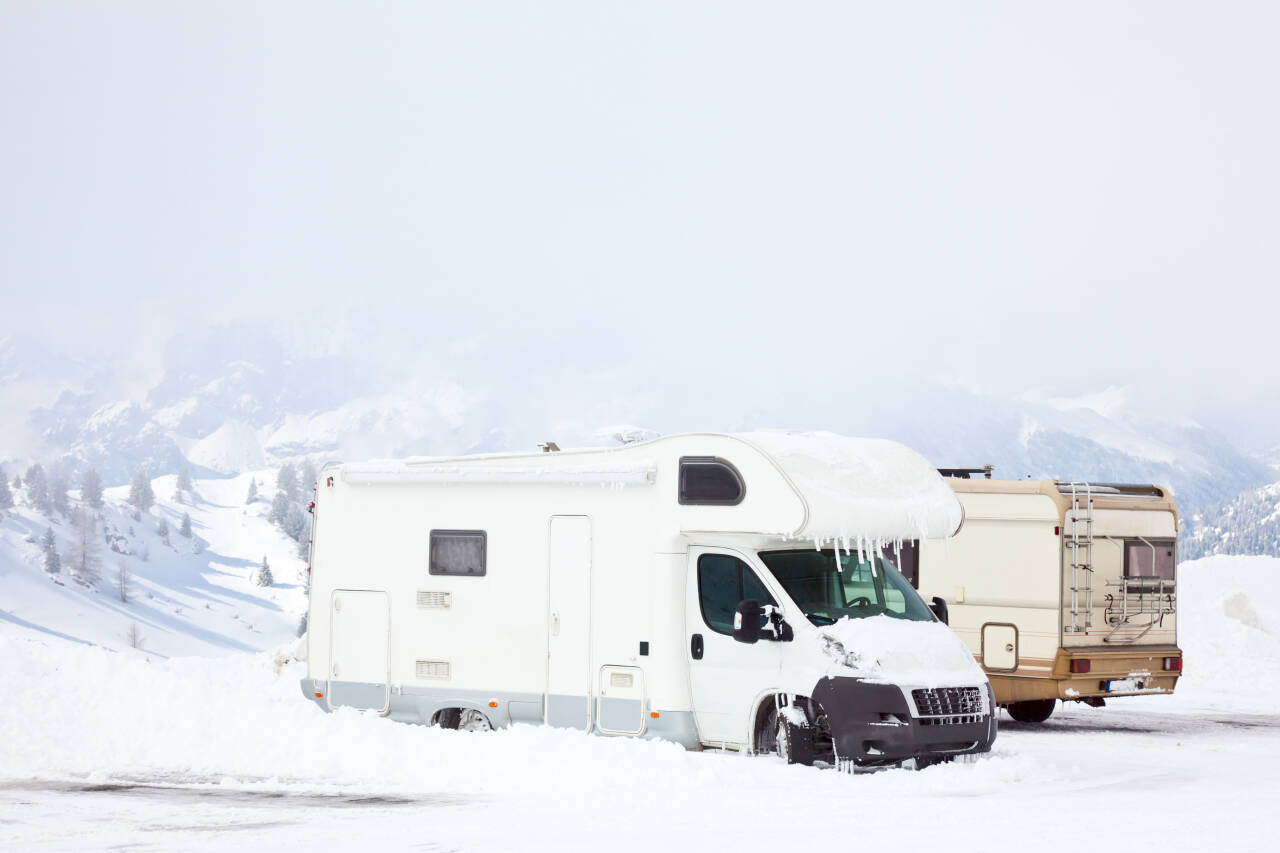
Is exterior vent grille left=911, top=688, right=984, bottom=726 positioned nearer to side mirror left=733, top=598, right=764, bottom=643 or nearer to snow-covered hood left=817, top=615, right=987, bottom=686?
snow-covered hood left=817, top=615, right=987, bottom=686

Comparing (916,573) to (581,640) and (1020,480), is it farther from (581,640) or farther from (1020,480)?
(581,640)

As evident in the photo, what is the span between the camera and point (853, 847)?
933cm

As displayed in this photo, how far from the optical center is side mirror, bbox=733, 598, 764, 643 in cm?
1235

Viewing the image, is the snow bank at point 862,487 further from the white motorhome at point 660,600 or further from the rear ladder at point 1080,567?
the rear ladder at point 1080,567

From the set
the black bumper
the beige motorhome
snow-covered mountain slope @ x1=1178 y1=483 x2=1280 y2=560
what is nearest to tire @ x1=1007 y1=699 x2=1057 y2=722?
the beige motorhome

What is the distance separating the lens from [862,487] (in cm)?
1291

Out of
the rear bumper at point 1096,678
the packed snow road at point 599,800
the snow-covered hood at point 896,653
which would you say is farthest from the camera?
the rear bumper at point 1096,678

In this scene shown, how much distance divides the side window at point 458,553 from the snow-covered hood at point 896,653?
139 inches

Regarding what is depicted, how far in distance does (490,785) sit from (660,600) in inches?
87.9

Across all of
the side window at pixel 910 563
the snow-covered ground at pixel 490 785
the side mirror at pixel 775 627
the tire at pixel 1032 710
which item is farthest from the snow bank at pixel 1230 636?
the side mirror at pixel 775 627

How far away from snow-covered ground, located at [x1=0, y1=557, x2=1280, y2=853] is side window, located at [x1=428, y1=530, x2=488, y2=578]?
1.53 m

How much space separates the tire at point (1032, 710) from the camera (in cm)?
1781

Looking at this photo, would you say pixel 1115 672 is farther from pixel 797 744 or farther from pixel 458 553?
pixel 458 553

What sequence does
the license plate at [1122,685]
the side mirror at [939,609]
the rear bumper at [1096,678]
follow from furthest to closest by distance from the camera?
1. the license plate at [1122,685]
2. the rear bumper at [1096,678]
3. the side mirror at [939,609]
